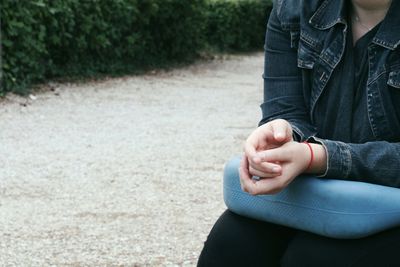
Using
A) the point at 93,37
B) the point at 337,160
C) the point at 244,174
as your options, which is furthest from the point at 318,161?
the point at 93,37

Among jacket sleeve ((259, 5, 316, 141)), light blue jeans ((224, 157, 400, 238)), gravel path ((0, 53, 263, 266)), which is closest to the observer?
light blue jeans ((224, 157, 400, 238))

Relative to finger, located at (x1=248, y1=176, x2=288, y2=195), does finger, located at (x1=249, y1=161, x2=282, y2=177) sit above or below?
above

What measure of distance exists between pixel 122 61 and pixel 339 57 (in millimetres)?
9110

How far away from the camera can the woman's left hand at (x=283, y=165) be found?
163 centimetres

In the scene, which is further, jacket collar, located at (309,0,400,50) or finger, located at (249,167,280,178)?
jacket collar, located at (309,0,400,50)

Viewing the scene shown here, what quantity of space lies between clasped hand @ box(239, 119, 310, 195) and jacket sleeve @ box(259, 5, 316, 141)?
0.82 feet

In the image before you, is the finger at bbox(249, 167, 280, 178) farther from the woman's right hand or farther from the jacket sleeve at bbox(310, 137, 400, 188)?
the jacket sleeve at bbox(310, 137, 400, 188)

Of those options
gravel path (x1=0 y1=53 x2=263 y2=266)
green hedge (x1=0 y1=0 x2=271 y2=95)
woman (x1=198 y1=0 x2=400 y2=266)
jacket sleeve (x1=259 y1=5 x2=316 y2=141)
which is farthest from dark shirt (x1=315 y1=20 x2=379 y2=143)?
green hedge (x1=0 y1=0 x2=271 y2=95)

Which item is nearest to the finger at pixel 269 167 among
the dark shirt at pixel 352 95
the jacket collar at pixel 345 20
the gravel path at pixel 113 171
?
the dark shirt at pixel 352 95

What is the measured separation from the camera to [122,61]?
10773 millimetres

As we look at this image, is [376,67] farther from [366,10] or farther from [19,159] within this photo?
[19,159]

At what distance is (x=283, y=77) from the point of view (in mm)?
1960

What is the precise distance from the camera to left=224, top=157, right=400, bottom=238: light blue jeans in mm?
1575

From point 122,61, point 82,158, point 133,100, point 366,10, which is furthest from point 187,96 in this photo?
point 366,10
